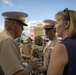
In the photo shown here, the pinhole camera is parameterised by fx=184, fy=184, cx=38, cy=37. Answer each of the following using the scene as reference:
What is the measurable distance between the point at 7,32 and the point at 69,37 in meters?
0.66

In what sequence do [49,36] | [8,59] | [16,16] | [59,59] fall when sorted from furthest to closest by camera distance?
[49,36] → [16,16] → [8,59] → [59,59]

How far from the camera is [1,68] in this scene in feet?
5.16

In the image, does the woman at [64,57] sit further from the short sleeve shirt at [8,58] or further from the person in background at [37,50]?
the person in background at [37,50]

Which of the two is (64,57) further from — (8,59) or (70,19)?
(8,59)

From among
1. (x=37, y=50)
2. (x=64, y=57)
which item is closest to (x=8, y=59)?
(x=64, y=57)

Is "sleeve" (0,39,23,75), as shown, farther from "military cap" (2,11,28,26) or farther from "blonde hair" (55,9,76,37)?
"blonde hair" (55,9,76,37)

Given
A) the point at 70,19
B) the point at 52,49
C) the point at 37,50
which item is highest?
the point at 70,19

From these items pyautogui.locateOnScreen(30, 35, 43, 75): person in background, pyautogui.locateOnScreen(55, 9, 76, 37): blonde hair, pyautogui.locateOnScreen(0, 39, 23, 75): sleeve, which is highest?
pyautogui.locateOnScreen(55, 9, 76, 37): blonde hair

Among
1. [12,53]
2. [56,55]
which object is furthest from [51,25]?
[56,55]

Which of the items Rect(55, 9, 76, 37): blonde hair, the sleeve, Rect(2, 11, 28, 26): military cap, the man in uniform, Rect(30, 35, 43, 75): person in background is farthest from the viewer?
Rect(30, 35, 43, 75): person in background

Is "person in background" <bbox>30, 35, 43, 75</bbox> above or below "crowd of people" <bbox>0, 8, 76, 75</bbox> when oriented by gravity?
below

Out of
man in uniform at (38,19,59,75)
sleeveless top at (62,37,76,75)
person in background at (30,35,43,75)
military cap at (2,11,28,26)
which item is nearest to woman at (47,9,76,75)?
sleeveless top at (62,37,76,75)

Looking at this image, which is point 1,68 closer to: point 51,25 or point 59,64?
point 59,64

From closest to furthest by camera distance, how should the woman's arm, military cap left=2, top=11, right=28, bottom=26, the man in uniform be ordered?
the woman's arm
military cap left=2, top=11, right=28, bottom=26
the man in uniform
